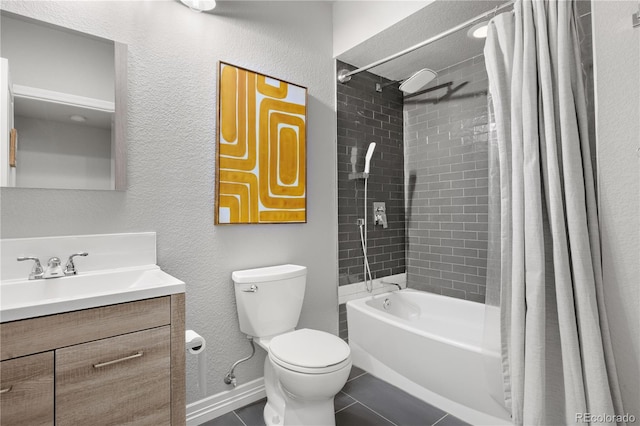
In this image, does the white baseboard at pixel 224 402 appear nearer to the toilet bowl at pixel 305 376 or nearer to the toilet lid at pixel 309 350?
the toilet bowl at pixel 305 376

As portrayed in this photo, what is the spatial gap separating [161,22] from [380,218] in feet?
6.70

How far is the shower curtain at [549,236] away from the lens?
1.17 m

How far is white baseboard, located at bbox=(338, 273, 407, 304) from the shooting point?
246 cm

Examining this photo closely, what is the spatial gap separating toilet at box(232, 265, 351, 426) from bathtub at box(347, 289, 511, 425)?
520 millimetres

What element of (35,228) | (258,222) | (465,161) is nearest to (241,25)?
(258,222)

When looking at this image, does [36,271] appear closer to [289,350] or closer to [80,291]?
[80,291]

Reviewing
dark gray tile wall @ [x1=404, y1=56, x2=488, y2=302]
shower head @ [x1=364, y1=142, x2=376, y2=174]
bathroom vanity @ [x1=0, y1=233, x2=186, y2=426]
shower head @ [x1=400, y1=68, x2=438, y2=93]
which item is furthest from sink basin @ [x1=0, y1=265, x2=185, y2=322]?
dark gray tile wall @ [x1=404, y1=56, x2=488, y2=302]

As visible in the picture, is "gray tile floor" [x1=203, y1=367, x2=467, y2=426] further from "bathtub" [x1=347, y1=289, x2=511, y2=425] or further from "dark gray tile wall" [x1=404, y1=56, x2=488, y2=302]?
"dark gray tile wall" [x1=404, y1=56, x2=488, y2=302]

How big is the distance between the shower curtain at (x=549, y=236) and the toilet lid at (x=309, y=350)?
0.78 metres

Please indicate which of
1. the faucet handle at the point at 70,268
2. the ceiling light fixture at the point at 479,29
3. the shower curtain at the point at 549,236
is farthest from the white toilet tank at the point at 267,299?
the ceiling light fixture at the point at 479,29

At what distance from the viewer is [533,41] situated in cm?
135

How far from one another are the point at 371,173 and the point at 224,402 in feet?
6.45

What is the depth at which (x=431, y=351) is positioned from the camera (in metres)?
1.76

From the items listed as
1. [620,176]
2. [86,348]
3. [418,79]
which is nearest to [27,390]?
[86,348]
